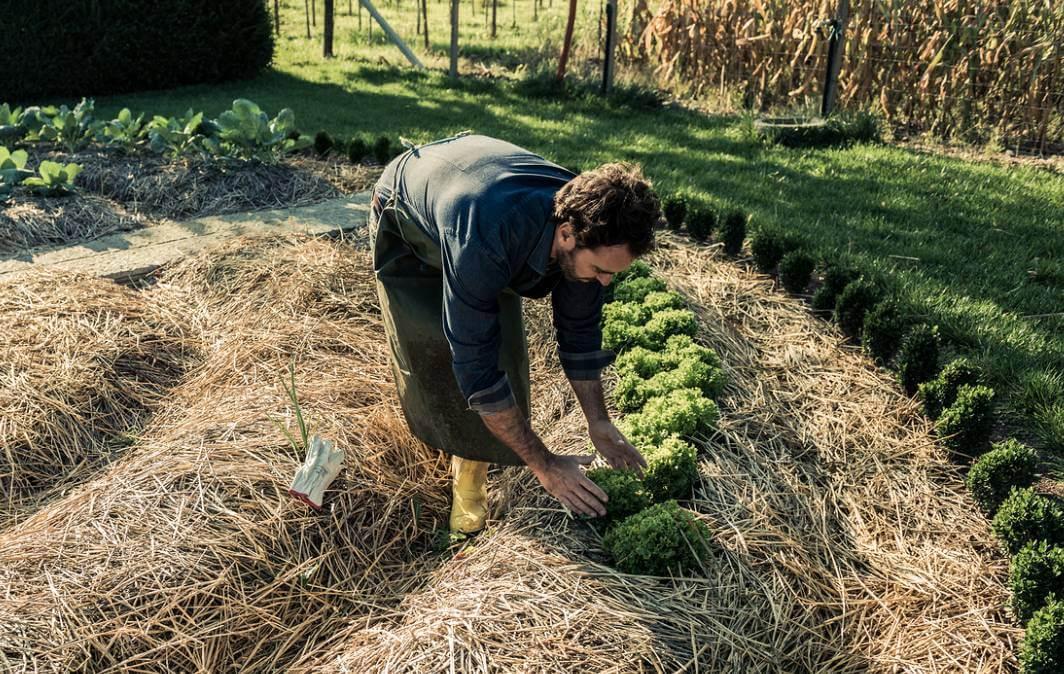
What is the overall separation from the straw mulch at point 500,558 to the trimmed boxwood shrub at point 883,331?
10 centimetres

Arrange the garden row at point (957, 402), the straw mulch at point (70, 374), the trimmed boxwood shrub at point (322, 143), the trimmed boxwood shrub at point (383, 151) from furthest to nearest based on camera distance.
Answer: the trimmed boxwood shrub at point (322, 143)
the trimmed boxwood shrub at point (383, 151)
the straw mulch at point (70, 374)
the garden row at point (957, 402)

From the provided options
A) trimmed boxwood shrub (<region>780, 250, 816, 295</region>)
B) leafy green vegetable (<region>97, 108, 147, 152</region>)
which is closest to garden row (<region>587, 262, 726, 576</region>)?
trimmed boxwood shrub (<region>780, 250, 816, 295</region>)

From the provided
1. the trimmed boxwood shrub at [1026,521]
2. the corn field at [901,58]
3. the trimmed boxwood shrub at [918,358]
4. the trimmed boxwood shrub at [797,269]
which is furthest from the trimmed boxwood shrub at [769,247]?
the corn field at [901,58]

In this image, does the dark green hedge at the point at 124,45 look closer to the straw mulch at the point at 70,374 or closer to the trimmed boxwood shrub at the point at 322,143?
the trimmed boxwood shrub at the point at 322,143

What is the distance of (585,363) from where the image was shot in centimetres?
313

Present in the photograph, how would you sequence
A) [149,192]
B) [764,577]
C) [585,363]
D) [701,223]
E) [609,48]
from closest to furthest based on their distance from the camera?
[764,577]
[585,363]
[701,223]
[149,192]
[609,48]

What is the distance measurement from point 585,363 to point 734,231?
9.10ft

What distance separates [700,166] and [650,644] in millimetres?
5627

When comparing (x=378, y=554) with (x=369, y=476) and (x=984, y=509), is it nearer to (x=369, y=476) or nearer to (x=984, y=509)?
(x=369, y=476)

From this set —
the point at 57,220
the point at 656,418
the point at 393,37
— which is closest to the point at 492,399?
the point at 656,418

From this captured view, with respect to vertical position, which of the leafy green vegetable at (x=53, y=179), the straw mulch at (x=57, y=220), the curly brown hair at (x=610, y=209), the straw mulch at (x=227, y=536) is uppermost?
the curly brown hair at (x=610, y=209)

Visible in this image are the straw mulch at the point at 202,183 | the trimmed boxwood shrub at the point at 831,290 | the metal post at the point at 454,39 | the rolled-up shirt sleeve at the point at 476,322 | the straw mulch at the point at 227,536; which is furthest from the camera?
the metal post at the point at 454,39

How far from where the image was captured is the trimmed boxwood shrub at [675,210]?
19.6 feet

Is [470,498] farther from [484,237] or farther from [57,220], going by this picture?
[57,220]
